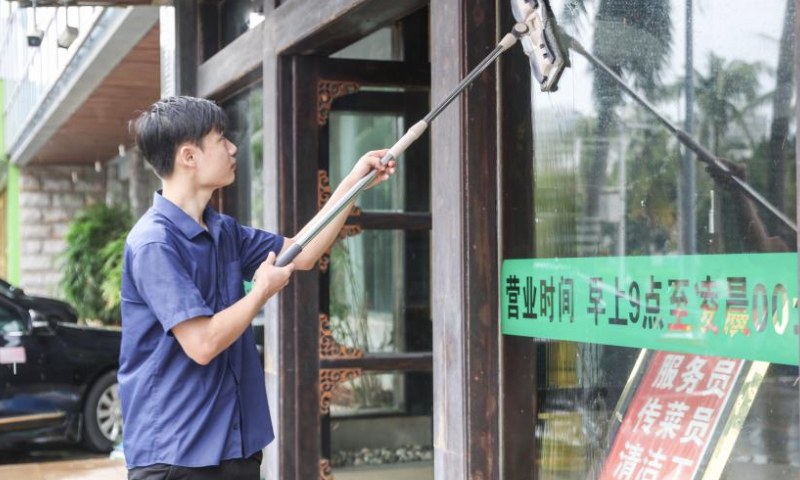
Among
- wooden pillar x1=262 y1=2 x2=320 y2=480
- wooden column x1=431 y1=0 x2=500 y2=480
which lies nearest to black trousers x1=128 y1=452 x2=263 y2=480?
wooden column x1=431 y1=0 x2=500 y2=480

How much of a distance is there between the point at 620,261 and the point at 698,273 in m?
0.31

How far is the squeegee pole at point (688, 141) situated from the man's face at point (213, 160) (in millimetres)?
1086

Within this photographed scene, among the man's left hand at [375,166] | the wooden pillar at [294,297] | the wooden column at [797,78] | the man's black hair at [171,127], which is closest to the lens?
the wooden column at [797,78]

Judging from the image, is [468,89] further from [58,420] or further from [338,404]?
[58,420]

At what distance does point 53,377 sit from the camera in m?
7.48

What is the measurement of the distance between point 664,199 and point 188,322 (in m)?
1.23

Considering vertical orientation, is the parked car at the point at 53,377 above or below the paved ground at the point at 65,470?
above

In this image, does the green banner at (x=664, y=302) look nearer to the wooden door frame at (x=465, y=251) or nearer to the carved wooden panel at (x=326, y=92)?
the wooden door frame at (x=465, y=251)

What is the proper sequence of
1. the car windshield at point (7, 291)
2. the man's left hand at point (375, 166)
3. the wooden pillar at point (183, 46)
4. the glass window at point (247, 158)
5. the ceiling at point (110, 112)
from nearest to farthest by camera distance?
the man's left hand at point (375, 166) → the glass window at point (247, 158) → the wooden pillar at point (183, 46) → the car windshield at point (7, 291) → the ceiling at point (110, 112)

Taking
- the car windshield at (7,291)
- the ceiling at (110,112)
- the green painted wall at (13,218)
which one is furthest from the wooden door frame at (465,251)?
the green painted wall at (13,218)

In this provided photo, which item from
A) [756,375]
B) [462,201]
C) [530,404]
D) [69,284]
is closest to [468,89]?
[462,201]

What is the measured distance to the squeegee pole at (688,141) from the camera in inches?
94.0

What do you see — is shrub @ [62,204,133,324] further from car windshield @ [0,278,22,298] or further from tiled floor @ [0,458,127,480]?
tiled floor @ [0,458,127,480]

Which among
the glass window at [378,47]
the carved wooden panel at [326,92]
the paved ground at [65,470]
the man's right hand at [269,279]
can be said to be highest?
the glass window at [378,47]
